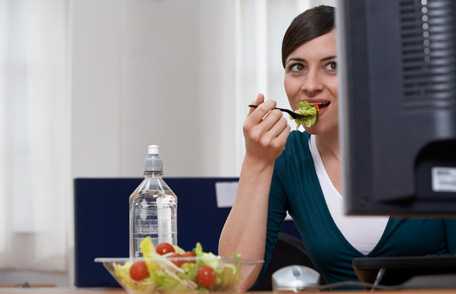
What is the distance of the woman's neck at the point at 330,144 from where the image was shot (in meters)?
1.79

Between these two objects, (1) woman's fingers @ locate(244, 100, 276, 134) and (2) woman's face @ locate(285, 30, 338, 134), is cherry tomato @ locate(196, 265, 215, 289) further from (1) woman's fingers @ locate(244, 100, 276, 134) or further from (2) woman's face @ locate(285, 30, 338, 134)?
(2) woman's face @ locate(285, 30, 338, 134)

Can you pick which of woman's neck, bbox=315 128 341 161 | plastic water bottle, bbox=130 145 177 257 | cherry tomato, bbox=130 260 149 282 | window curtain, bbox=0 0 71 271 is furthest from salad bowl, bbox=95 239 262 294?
window curtain, bbox=0 0 71 271

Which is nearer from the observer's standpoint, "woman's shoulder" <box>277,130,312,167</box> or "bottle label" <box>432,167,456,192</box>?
"bottle label" <box>432,167,456,192</box>

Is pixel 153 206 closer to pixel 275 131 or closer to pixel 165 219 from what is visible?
pixel 165 219

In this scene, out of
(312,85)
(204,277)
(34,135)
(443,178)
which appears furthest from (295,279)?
(34,135)

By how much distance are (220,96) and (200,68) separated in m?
0.16

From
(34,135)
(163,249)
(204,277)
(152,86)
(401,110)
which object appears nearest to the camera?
(401,110)

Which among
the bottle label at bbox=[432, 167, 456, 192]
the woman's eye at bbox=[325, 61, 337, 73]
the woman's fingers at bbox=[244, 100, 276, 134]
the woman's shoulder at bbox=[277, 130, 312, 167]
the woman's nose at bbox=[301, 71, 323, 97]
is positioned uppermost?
the woman's eye at bbox=[325, 61, 337, 73]

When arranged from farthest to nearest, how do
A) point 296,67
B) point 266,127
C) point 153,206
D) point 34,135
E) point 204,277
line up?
1. point 34,135
2. point 296,67
3. point 153,206
4. point 266,127
5. point 204,277

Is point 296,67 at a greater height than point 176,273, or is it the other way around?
point 296,67

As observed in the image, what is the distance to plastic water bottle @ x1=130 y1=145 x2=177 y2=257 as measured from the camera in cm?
158

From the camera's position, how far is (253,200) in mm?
1575

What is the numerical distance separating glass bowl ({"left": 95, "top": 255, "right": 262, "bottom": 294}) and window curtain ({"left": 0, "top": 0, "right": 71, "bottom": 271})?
7.58 ft

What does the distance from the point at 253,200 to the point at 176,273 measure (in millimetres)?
588
